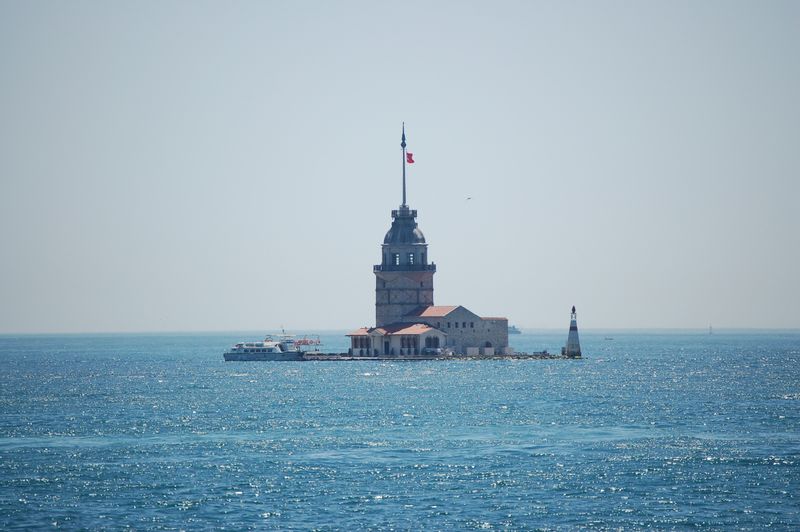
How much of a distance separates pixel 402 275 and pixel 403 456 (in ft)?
A: 338

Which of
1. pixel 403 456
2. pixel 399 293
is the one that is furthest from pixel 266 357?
pixel 403 456

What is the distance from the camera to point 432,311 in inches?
6890

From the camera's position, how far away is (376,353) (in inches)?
6939

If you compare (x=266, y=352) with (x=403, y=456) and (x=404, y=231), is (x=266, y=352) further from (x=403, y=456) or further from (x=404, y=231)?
(x=403, y=456)

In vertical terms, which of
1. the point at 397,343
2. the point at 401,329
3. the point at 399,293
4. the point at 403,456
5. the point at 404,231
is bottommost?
the point at 403,456

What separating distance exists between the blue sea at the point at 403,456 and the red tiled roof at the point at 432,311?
40633mm

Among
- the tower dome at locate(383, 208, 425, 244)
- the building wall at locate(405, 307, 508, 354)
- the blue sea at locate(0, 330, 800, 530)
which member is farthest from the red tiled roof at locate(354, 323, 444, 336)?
the blue sea at locate(0, 330, 800, 530)

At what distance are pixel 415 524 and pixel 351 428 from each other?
33350mm

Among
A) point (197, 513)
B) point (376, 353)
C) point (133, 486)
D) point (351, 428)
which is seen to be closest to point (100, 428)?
point (351, 428)

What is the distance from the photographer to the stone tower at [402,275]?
177 m

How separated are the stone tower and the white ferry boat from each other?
15584mm

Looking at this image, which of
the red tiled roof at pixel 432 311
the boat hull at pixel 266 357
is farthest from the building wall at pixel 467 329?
the boat hull at pixel 266 357

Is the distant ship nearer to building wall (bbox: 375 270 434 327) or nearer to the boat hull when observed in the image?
the boat hull

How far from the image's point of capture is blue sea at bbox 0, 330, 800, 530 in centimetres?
5781
